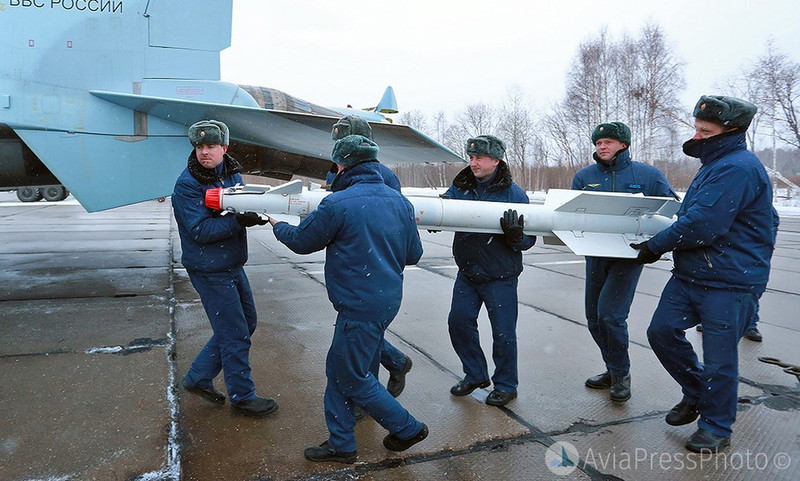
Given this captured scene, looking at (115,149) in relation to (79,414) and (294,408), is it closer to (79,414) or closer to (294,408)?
(79,414)

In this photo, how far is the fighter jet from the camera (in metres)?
5.66

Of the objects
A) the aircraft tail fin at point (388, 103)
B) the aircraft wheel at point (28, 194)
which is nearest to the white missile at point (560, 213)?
the aircraft tail fin at point (388, 103)

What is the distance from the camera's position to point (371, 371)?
2.94 m

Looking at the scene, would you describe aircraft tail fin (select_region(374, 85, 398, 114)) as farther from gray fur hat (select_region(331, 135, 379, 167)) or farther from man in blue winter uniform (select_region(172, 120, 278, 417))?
gray fur hat (select_region(331, 135, 379, 167))

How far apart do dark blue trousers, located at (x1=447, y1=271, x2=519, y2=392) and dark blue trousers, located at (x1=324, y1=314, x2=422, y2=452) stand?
0.91m

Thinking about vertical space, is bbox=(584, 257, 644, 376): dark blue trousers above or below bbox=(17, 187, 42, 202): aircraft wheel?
below

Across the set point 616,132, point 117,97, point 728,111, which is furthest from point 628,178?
point 117,97

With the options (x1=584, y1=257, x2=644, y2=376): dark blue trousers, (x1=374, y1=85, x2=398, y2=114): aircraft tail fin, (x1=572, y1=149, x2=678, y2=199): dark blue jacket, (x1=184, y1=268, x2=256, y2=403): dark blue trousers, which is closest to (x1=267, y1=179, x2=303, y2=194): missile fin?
(x1=184, y1=268, x2=256, y2=403): dark blue trousers

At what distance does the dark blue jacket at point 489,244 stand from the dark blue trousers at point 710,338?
925mm

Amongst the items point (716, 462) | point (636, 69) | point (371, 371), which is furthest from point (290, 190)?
point (636, 69)

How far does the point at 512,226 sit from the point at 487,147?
53cm

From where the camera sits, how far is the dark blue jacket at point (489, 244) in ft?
11.1

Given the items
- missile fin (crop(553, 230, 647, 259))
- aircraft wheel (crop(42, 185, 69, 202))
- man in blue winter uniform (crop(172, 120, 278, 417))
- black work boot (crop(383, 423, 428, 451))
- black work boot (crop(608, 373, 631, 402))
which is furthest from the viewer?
aircraft wheel (crop(42, 185, 69, 202))

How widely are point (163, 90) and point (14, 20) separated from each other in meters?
1.58
